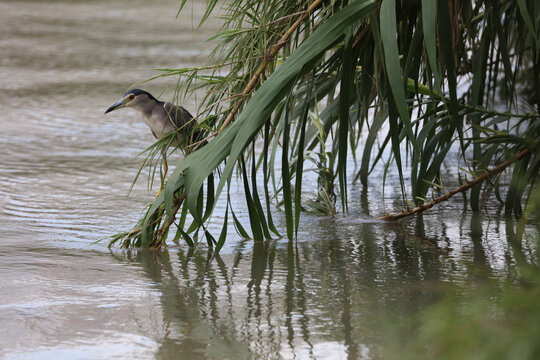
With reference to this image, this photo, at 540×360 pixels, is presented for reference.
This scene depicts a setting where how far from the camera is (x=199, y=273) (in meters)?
3.39

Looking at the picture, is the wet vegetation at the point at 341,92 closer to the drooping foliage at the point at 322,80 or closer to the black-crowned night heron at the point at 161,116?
the drooping foliage at the point at 322,80

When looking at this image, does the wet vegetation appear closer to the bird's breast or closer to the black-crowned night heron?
the black-crowned night heron

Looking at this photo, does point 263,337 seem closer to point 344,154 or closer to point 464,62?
point 344,154

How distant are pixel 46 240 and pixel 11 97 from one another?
12.8 feet

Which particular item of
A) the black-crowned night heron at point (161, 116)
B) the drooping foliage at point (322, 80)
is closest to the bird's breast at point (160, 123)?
the black-crowned night heron at point (161, 116)

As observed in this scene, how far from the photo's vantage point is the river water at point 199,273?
8.74ft

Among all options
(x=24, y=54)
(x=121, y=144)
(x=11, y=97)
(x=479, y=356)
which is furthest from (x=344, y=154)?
(x=24, y=54)

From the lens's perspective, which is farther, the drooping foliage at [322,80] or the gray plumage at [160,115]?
the gray plumage at [160,115]

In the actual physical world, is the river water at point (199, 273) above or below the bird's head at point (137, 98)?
below

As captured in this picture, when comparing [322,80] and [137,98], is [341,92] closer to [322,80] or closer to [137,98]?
[322,80]

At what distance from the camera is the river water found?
2.66m

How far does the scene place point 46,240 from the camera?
3.88m

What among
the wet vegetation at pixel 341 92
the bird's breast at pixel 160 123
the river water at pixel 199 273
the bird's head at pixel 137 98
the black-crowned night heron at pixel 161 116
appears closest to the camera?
the river water at pixel 199 273

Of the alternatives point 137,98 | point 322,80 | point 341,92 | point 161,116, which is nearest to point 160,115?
point 161,116
